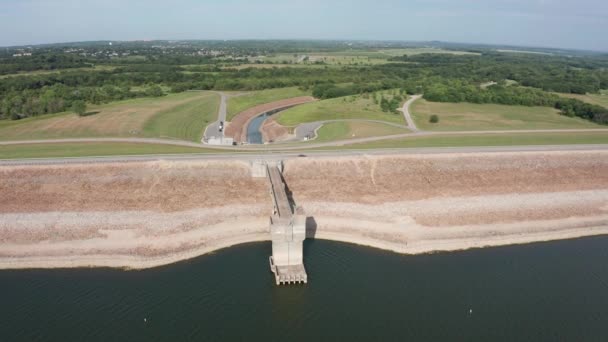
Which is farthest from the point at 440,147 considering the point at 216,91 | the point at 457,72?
the point at 457,72

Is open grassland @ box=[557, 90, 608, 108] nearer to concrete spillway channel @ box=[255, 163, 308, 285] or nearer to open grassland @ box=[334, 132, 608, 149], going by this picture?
open grassland @ box=[334, 132, 608, 149]

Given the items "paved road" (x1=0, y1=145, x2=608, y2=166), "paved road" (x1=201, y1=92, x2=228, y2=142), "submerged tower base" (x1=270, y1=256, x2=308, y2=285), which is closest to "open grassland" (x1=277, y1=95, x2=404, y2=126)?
"paved road" (x1=201, y1=92, x2=228, y2=142)

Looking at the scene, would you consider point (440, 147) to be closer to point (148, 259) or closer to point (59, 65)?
point (148, 259)

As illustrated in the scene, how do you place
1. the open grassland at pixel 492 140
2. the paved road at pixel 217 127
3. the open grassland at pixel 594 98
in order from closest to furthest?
1. the open grassland at pixel 492 140
2. the paved road at pixel 217 127
3. the open grassland at pixel 594 98

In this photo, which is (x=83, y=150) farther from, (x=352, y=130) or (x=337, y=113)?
(x=337, y=113)

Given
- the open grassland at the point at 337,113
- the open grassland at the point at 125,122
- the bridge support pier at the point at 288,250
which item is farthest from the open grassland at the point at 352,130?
the bridge support pier at the point at 288,250

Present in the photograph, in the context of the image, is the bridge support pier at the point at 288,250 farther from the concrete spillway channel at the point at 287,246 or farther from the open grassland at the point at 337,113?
the open grassland at the point at 337,113
